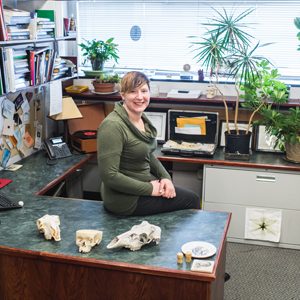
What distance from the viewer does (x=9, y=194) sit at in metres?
2.78

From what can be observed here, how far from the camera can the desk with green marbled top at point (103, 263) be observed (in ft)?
6.31

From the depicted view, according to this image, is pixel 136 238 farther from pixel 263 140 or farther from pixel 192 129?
pixel 263 140

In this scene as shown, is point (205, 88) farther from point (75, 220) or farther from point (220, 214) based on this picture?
point (75, 220)

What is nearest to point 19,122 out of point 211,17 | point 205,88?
point 205,88

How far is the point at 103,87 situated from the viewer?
3.86 meters

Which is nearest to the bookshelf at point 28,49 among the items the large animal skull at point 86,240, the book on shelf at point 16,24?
the book on shelf at point 16,24

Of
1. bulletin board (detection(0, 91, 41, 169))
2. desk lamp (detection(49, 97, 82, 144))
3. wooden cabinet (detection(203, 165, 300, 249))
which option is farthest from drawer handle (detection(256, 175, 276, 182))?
bulletin board (detection(0, 91, 41, 169))

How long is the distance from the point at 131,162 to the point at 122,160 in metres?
0.05

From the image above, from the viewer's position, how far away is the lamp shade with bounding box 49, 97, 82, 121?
3684 millimetres

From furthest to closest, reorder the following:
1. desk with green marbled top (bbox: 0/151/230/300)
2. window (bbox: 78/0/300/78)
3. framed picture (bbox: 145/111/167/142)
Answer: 1. framed picture (bbox: 145/111/167/142)
2. window (bbox: 78/0/300/78)
3. desk with green marbled top (bbox: 0/151/230/300)

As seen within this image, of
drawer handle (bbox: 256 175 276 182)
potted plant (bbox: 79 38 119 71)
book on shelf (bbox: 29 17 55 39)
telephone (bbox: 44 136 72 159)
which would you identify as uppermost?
book on shelf (bbox: 29 17 55 39)

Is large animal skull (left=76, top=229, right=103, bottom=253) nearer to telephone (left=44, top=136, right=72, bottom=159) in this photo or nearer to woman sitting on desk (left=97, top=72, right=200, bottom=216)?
woman sitting on desk (left=97, top=72, right=200, bottom=216)

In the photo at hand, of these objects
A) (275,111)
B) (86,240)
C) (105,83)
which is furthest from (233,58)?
(86,240)

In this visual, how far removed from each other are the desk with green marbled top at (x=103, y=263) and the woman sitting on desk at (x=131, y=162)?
95mm
